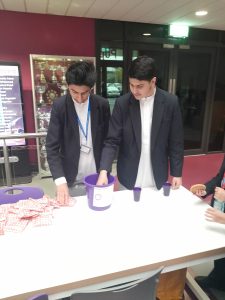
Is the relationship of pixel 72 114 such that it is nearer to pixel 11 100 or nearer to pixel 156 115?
pixel 156 115

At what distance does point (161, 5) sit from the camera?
3.29 meters

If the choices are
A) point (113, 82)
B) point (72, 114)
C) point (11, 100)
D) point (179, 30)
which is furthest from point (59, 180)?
point (179, 30)

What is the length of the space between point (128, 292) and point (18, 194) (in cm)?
106

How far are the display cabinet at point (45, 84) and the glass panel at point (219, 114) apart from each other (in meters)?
2.77

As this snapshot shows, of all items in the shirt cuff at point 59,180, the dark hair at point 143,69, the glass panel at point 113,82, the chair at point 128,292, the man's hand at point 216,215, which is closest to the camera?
the chair at point 128,292

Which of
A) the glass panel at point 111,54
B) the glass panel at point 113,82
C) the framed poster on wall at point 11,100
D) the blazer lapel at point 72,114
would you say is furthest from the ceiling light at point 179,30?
the blazer lapel at point 72,114

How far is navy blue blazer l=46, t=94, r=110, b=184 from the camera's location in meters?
A: 1.71

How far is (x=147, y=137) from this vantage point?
172 centimetres

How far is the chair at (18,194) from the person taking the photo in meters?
1.59

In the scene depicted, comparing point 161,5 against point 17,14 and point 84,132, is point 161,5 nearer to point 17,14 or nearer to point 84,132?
point 17,14

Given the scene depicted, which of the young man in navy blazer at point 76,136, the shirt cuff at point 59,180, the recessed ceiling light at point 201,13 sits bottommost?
the shirt cuff at point 59,180

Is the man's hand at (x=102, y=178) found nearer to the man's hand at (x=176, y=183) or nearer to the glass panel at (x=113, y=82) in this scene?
the man's hand at (x=176, y=183)

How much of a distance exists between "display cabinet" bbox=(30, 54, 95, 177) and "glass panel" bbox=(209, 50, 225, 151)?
2.77 meters

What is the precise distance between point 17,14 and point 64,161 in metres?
3.03
